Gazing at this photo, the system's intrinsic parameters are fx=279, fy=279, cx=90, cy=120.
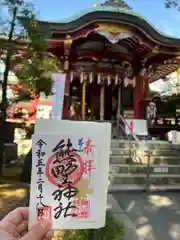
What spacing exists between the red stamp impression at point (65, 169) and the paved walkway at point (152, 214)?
244 centimetres

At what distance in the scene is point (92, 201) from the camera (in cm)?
139

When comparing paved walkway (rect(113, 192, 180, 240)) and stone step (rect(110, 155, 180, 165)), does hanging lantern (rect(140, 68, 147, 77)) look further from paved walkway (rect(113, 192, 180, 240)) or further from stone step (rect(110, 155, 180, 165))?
paved walkway (rect(113, 192, 180, 240))

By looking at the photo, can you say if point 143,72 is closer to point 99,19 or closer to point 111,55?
point 111,55

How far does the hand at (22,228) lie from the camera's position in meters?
1.17


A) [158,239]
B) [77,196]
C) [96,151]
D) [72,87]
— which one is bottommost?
[158,239]

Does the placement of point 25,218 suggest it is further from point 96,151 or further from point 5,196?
point 5,196

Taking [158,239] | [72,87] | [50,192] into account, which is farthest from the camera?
[72,87]

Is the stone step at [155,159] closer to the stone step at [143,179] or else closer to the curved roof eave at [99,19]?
the stone step at [143,179]

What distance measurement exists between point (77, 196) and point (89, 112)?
41.8 feet

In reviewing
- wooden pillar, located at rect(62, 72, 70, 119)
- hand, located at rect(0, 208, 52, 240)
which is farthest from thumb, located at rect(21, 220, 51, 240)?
wooden pillar, located at rect(62, 72, 70, 119)

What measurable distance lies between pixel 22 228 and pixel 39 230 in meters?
0.14

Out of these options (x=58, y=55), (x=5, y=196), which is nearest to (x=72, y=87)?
(x=58, y=55)

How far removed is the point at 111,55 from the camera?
11.6 meters

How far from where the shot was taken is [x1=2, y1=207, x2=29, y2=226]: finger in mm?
1303
